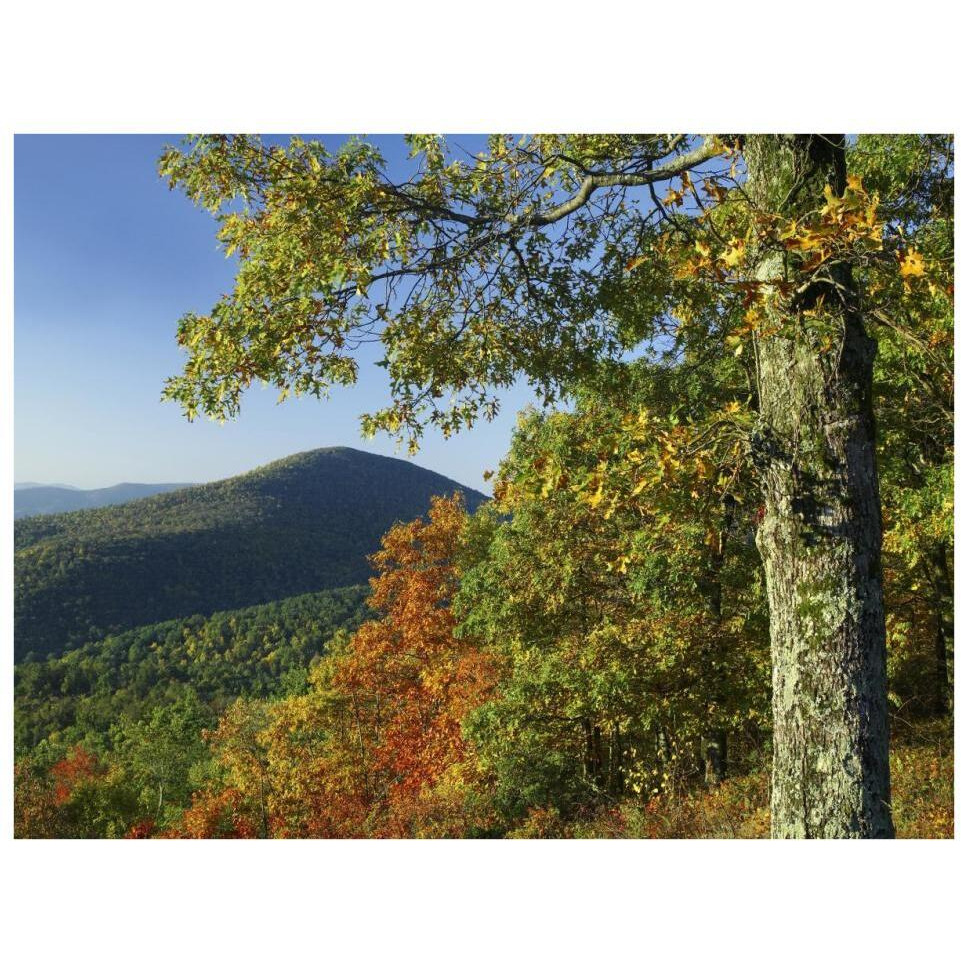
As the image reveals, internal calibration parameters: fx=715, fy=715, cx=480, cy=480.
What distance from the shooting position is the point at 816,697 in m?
2.22

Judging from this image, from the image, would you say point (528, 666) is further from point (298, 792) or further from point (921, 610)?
point (298, 792)

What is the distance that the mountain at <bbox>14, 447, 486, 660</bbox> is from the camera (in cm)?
1334

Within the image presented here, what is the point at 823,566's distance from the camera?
7.31ft

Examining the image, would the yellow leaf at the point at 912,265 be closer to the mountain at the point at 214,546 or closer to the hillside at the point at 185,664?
the mountain at the point at 214,546

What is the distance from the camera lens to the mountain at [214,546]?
1334 centimetres

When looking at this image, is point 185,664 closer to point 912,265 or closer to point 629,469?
point 629,469

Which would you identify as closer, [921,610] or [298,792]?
[921,610]

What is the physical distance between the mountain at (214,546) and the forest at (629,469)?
2.28 metres

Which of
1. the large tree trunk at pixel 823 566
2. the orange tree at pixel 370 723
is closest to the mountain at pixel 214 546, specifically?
the orange tree at pixel 370 723

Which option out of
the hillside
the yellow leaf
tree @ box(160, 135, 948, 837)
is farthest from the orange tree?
the yellow leaf

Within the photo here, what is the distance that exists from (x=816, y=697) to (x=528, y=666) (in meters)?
5.24

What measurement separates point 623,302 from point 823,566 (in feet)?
6.54
